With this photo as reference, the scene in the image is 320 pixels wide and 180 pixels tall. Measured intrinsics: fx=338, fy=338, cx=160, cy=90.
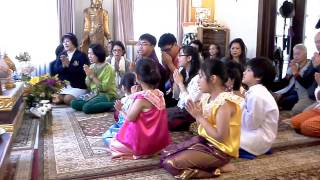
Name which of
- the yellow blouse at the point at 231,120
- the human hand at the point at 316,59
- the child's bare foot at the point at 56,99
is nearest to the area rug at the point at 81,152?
the child's bare foot at the point at 56,99

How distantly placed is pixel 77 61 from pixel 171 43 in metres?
1.38

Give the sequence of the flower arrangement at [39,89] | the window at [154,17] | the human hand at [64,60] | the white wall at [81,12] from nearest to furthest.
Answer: the flower arrangement at [39,89], the human hand at [64,60], the white wall at [81,12], the window at [154,17]

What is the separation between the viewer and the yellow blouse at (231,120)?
2228 mm

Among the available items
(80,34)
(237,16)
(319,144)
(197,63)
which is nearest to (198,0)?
(237,16)

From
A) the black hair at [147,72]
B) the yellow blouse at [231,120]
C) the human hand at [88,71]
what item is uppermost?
the black hair at [147,72]

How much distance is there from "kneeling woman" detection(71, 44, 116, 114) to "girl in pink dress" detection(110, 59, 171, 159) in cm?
151

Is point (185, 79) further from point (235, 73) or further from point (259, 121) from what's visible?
point (259, 121)

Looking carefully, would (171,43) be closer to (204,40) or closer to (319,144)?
(319,144)

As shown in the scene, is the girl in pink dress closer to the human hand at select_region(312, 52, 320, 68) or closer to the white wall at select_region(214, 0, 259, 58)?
the human hand at select_region(312, 52, 320, 68)

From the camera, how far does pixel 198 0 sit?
6957mm

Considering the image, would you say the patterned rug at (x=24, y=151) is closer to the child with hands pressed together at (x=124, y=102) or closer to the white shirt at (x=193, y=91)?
the child with hands pressed together at (x=124, y=102)

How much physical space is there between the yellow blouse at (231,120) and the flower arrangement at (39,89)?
6.27 feet

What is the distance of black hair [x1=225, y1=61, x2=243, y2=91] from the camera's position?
2.77 meters

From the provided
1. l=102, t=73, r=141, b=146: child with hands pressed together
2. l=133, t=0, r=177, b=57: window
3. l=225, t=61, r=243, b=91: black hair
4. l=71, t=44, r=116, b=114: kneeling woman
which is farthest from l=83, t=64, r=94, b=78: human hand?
l=133, t=0, r=177, b=57: window
